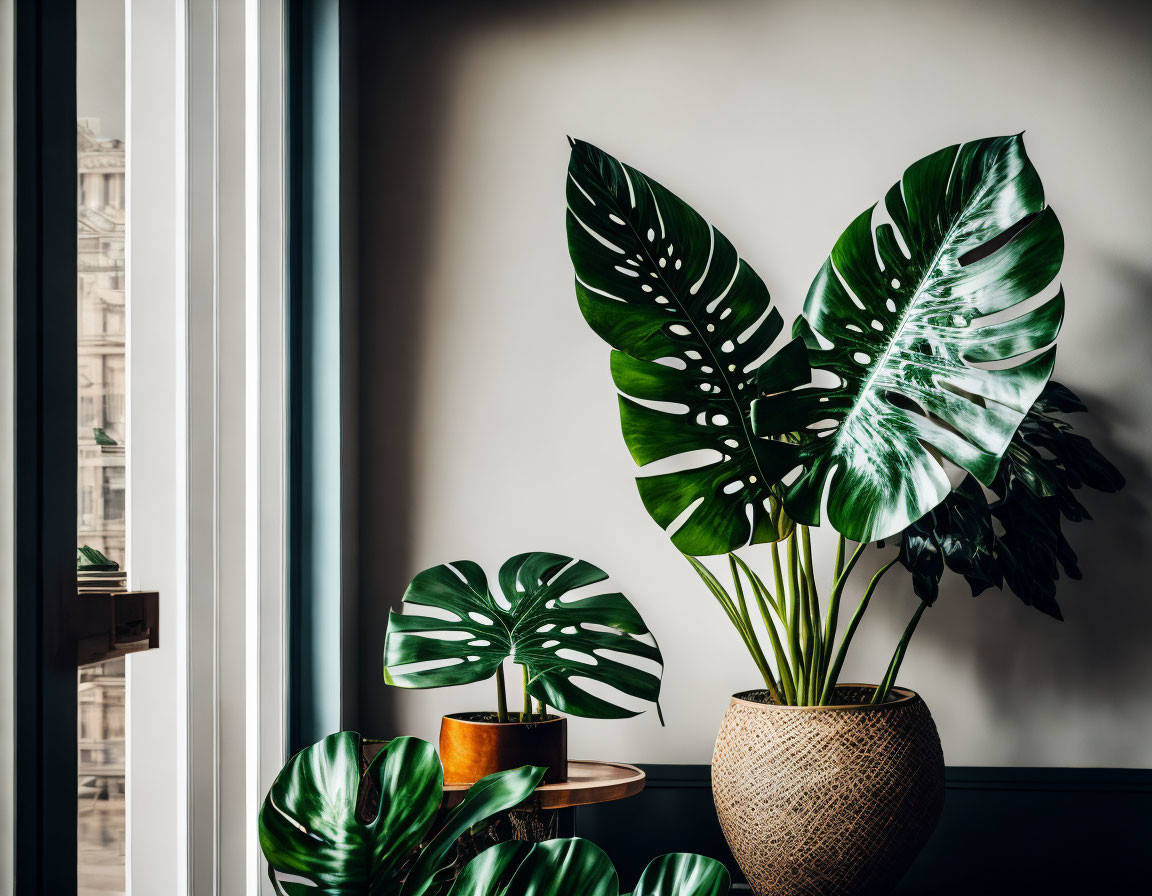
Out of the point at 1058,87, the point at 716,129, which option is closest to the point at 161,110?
the point at 716,129

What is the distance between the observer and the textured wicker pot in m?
1.17

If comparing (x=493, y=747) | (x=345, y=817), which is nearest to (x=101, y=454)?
(x=345, y=817)

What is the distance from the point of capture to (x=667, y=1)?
169 cm

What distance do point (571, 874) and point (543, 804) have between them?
Answer: 1.73ft

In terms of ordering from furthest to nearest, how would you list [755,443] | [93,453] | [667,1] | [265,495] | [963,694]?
1. [667,1]
2. [963,694]
3. [265,495]
4. [755,443]
5. [93,453]

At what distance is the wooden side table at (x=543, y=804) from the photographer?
3.41ft

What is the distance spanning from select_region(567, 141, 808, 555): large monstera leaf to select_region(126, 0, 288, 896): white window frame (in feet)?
1.69

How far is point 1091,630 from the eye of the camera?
5.11 ft

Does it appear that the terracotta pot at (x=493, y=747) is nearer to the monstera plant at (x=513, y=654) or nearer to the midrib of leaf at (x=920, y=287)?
the monstera plant at (x=513, y=654)

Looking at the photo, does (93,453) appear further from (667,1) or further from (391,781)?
(667,1)

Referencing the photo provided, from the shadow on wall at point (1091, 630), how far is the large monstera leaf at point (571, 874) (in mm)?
1063

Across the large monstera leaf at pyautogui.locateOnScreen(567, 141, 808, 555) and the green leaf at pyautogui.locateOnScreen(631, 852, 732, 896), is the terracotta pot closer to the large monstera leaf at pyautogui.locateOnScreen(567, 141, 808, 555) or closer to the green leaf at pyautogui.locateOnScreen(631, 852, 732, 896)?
the large monstera leaf at pyautogui.locateOnScreen(567, 141, 808, 555)

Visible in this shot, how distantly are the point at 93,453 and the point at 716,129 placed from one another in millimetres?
1248

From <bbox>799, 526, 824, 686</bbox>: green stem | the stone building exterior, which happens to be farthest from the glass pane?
<bbox>799, 526, 824, 686</bbox>: green stem
